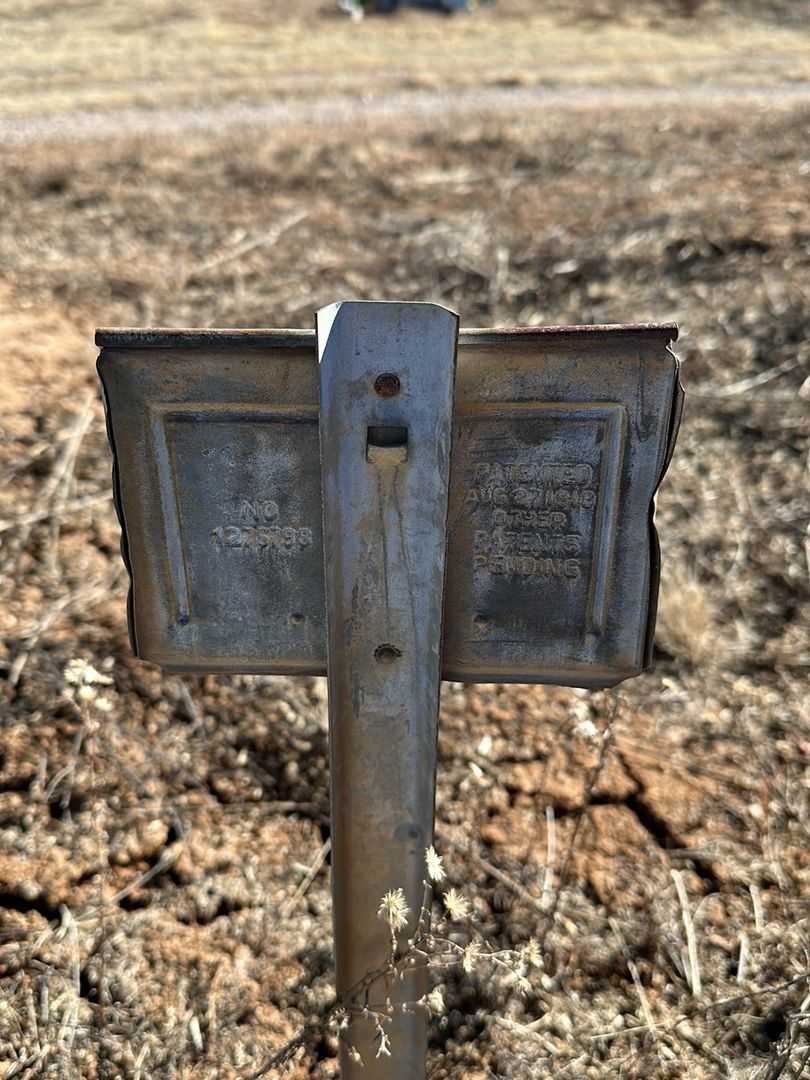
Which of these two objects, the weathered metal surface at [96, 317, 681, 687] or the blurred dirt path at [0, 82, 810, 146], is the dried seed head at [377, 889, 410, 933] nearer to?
the weathered metal surface at [96, 317, 681, 687]

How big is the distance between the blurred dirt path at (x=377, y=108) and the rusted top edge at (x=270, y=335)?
1023cm

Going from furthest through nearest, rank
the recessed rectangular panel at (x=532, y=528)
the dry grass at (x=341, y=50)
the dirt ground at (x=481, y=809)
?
the dry grass at (x=341, y=50), the dirt ground at (x=481, y=809), the recessed rectangular panel at (x=532, y=528)

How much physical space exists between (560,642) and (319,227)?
6.64m

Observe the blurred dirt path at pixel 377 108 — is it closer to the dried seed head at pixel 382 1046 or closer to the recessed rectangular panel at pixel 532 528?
the recessed rectangular panel at pixel 532 528

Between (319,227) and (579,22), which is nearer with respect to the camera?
(319,227)

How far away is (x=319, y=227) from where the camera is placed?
7.64 meters

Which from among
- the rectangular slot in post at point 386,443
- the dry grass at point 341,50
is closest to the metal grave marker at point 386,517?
the rectangular slot in post at point 386,443

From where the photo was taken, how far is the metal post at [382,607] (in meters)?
1.35

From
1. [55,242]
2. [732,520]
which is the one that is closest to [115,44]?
[55,242]

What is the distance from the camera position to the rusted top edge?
1357mm

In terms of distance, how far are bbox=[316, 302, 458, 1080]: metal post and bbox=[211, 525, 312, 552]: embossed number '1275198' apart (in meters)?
0.12

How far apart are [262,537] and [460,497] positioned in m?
0.32

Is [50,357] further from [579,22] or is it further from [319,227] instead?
[579,22]

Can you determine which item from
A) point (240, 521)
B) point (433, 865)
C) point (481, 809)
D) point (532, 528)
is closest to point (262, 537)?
point (240, 521)
